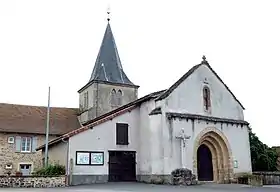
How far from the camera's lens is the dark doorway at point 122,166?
1006 inches

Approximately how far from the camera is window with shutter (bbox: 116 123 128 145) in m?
26.0

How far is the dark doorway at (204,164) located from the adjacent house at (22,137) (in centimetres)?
1537

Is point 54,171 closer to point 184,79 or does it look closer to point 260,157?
point 184,79

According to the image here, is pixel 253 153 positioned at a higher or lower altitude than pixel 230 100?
lower

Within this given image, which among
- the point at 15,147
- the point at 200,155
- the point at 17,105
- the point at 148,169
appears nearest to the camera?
the point at 148,169

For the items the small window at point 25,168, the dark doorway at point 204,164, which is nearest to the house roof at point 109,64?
the small window at point 25,168

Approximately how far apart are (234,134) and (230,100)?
2.72 meters

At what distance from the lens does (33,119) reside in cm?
3853

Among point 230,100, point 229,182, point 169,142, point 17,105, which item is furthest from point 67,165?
point 17,105

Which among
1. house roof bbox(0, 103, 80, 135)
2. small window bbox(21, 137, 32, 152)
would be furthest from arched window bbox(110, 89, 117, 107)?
small window bbox(21, 137, 32, 152)

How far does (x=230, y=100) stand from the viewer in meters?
29.2

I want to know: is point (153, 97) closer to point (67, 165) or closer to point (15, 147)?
point (67, 165)

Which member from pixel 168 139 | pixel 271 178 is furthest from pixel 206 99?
pixel 271 178

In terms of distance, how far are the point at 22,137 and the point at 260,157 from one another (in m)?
23.7
